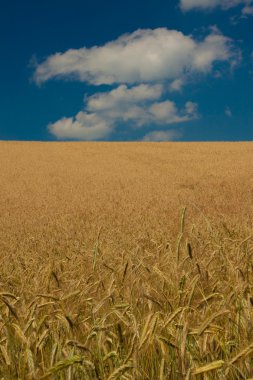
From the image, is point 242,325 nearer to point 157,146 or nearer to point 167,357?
point 167,357

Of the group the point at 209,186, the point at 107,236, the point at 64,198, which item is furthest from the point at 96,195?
the point at 107,236

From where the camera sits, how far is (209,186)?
16891 mm

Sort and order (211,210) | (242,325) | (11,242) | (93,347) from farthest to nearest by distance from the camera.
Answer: (211,210) → (11,242) → (93,347) → (242,325)

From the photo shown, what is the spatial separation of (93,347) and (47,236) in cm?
664

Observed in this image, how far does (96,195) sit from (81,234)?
27.2 feet

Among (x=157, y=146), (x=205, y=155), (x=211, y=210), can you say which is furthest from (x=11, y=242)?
(x=157, y=146)

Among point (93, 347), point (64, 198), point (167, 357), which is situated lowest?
point (64, 198)

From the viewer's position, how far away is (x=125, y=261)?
117 inches

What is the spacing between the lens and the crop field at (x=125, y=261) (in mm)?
1459

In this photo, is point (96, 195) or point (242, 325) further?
point (96, 195)

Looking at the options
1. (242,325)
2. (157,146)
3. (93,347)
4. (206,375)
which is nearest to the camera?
(206,375)

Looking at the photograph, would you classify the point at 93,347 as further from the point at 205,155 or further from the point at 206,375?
the point at 205,155

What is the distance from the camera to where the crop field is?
1459mm

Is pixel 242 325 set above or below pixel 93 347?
above
